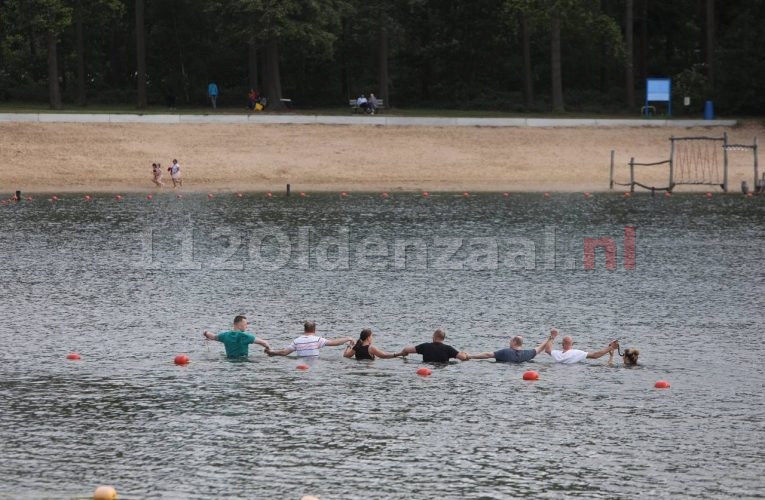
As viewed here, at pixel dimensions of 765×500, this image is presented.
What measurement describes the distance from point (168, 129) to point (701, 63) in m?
40.1

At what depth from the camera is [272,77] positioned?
299 feet

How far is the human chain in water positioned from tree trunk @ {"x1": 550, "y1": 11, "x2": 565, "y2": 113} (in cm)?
3624

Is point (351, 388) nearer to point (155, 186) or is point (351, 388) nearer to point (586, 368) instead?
point (586, 368)

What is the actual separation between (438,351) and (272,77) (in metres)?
63.5

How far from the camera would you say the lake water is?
22.0m

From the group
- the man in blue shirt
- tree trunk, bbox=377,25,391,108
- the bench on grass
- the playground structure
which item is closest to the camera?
the man in blue shirt

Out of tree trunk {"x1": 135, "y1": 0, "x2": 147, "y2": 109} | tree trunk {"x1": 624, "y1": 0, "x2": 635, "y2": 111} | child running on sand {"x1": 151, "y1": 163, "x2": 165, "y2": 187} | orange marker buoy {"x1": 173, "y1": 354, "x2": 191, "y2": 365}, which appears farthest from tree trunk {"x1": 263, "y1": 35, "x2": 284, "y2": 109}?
orange marker buoy {"x1": 173, "y1": 354, "x2": 191, "y2": 365}

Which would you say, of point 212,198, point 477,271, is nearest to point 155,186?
point 212,198

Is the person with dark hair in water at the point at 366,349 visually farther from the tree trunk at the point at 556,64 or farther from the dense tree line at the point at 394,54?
the tree trunk at the point at 556,64

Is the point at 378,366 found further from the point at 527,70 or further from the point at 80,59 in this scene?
the point at 80,59

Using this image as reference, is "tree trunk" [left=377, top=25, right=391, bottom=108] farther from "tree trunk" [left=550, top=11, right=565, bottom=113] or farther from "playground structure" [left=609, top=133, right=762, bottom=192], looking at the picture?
"playground structure" [left=609, top=133, right=762, bottom=192]

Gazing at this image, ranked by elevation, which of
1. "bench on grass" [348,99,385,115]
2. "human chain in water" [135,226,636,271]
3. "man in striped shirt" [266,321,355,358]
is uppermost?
"bench on grass" [348,99,385,115]

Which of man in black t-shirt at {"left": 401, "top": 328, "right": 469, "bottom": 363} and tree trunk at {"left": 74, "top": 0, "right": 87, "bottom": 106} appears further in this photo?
tree trunk at {"left": 74, "top": 0, "right": 87, "bottom": 106}

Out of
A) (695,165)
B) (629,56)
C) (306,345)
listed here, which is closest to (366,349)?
(306,345)
